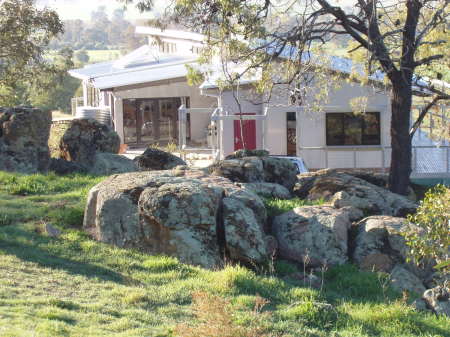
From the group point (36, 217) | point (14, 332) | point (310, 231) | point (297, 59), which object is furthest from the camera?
point (297, 59)

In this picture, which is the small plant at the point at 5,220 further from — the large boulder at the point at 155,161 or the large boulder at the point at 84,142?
the large boulder at the point at 84,142

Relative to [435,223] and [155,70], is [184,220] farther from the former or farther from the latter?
[155,70]

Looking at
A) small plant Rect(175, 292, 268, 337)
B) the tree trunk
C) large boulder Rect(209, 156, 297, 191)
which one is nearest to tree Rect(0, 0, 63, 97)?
large boulder Rect(209, 156, 297, 191)

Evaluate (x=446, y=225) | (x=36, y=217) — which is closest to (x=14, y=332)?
(x=446, y=225)

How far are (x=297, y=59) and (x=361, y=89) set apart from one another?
10.2m

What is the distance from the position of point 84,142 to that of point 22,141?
1.86 meters

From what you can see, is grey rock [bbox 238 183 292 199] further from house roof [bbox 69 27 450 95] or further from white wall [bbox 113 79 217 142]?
white wall [bbox 113 79 217 142]

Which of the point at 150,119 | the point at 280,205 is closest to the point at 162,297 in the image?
the point at 280,205

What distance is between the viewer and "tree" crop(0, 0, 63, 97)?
1919cm

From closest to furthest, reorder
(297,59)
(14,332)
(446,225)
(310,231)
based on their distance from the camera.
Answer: (14,332), (446,225), (310,231), (297,59)

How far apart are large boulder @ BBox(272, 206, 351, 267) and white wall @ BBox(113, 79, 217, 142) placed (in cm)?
2186

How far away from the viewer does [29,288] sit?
7.58m

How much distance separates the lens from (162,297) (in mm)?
7730

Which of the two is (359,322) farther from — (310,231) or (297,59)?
(297,59)
